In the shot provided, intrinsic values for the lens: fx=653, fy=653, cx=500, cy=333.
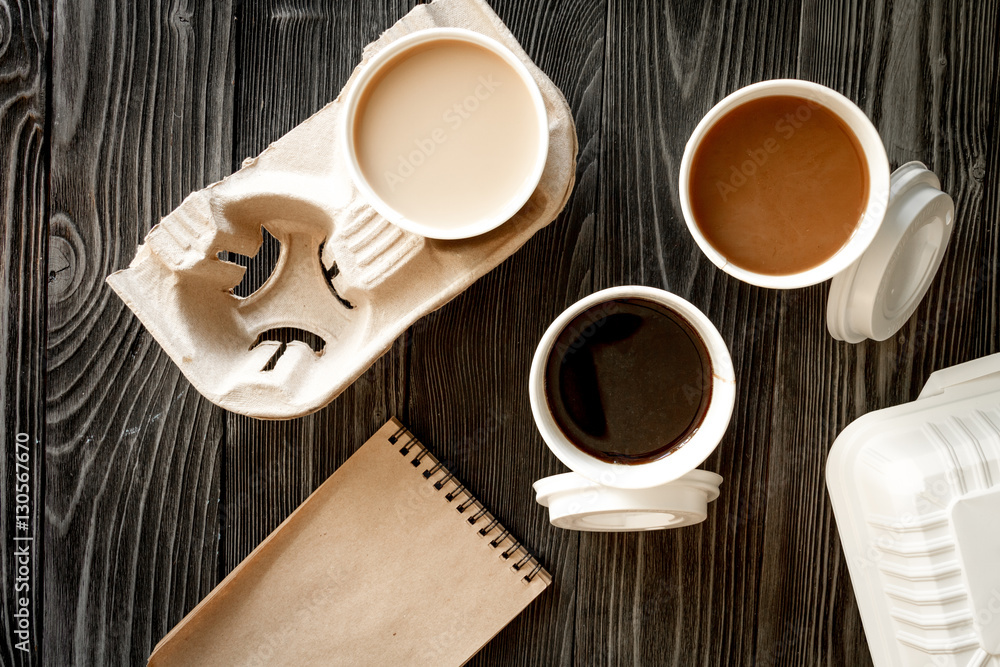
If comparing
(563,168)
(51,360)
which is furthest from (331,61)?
(51,360)

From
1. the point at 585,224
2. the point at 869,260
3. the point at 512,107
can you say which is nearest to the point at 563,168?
the point at 512,107

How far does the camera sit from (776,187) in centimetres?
67

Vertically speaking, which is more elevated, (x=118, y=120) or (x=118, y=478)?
(x=118, y=120)

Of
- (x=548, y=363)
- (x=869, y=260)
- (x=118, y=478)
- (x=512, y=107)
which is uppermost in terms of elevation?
(x=512, y=107)

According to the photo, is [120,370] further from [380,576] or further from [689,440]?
[689,440]

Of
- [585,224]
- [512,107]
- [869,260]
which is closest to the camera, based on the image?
[512,107]

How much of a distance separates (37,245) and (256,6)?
0.43m

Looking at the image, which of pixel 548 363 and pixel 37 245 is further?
pixel 37 245

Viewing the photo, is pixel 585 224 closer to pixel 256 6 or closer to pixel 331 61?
pixel 331 61

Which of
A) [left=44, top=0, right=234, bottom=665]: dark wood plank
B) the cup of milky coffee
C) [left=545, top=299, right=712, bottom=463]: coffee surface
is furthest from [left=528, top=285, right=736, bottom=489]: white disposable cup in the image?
[left=44, top=0, right=234, bottom=665]: dark wood plank

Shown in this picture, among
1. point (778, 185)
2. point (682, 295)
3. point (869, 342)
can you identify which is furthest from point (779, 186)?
point (869, 342)

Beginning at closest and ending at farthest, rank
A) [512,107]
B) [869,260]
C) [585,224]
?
[512,107] < [869,260] < [585,224]
